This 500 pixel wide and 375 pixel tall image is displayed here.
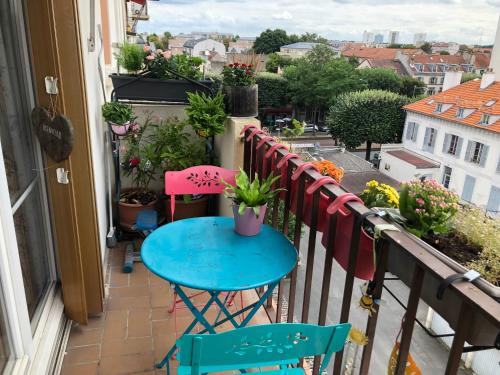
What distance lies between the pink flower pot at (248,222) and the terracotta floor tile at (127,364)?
0.78 meters

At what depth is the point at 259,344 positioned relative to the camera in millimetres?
918

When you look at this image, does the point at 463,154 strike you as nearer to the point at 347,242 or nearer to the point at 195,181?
the point at 195,181

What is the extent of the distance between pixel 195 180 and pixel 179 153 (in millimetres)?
847

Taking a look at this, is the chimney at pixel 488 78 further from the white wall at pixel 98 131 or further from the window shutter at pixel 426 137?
the white wall at pixel 98 131

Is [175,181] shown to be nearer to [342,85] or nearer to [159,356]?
[159,356]

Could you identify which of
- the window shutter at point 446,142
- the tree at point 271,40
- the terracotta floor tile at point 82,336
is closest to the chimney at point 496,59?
the window shutter at point 446,142

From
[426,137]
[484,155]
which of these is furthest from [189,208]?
[426,137]

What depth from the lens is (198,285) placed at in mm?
1297

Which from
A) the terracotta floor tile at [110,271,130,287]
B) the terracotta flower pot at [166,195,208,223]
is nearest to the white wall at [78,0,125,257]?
the terracotta floor tile at [110,271,130,287]

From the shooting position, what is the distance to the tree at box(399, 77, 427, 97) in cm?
2939

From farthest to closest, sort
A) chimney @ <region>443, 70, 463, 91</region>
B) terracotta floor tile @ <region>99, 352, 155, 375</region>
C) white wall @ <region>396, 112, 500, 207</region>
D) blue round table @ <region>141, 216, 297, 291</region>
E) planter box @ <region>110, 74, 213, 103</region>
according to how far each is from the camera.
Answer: chimney @ <region>443, 70, 463, 91</region> → white wall @ <region>396, 112, 500, 207</region> → planter box @ <region>110, 74, 213, 103</region> → terracotta floor tile @ <region>99, 352, 155, 375</region> → blue round table @ <region>141, 216, 297, 291</region>

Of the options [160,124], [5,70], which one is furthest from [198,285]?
[160,124]

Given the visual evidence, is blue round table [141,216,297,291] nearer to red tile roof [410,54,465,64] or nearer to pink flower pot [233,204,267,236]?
pink flower pot [233,204,267,236]

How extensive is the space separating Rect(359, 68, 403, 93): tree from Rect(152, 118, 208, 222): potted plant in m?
28.6
